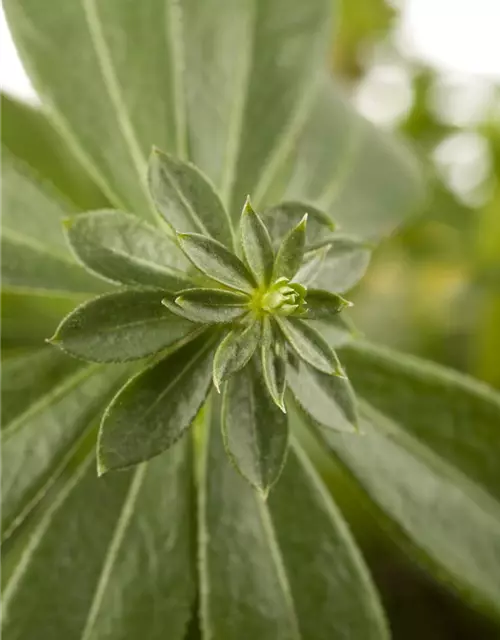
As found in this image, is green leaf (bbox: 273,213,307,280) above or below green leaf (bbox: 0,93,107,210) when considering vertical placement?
below

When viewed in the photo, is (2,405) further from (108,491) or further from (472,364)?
(472,364)

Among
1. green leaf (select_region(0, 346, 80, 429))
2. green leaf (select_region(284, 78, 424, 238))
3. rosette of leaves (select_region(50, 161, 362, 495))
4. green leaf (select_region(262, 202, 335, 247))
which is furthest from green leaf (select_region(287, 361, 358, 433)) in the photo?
green leaf (select_region(284, 78, 424, 238))

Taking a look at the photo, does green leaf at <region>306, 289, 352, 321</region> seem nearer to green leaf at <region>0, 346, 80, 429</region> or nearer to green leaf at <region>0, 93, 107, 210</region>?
green leaf at <region>0, 346, 80, 429</region>

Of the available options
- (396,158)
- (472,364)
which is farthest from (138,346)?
(472,364)

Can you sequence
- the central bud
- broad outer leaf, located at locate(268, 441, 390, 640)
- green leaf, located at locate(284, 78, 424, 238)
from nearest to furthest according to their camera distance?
the central bud → broad outer leaf, located at locate(268, 441, 390, 640) → green leaf, located at locate(284, 78, 424, 238)

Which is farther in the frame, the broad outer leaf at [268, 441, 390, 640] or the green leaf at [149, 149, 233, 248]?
the broad outer leaf at [268, 441, 390, 640]

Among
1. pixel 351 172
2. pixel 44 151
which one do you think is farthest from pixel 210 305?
pixel 351 172
